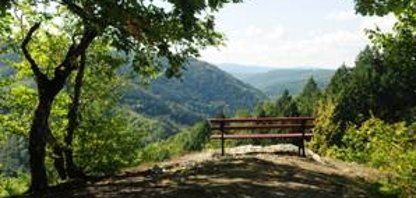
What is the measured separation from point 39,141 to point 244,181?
5.80m

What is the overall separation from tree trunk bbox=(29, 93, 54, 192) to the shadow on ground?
1.67 metres

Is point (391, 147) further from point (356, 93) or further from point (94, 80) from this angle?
point (356, 93)

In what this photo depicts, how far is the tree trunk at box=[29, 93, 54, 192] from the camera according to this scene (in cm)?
1848

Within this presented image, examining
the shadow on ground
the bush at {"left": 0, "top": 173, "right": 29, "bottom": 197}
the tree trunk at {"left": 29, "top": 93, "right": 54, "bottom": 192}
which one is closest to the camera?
the shadow on ground

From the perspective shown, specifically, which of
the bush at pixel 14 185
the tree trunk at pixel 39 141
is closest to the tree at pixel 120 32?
the tree trunk at pixel 39 141

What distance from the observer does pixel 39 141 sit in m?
18.6

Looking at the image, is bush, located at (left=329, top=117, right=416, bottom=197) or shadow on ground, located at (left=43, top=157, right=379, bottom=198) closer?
bush, located at (left=329, top=117, right=416, bottom=197)

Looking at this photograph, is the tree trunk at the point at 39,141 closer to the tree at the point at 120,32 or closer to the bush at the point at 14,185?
the tree at the point at 120,32

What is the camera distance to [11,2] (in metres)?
13.6

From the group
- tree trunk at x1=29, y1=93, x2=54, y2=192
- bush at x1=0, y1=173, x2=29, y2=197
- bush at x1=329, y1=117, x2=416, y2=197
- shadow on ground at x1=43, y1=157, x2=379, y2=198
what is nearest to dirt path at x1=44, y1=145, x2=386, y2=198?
shadow on ground at x1=43, y1=157, x2=379, y2=198

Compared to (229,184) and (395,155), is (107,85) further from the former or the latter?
(395,155)

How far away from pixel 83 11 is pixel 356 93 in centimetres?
10172

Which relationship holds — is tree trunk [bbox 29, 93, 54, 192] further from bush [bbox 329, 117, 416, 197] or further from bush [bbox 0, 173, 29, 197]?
bush [bbox 329, 117, 416, 197]

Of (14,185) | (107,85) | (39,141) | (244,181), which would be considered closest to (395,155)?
(244,181)
